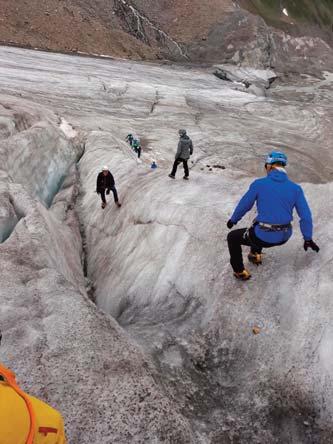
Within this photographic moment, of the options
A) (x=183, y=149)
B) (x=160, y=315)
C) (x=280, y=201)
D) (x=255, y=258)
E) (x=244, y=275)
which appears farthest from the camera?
(x=183, y=149)

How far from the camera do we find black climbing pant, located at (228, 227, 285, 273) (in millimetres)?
6746

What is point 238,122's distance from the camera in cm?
4425

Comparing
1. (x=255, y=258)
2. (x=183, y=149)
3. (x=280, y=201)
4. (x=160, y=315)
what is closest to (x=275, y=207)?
(x=280, y=201)

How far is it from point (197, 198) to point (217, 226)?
7.15 feet

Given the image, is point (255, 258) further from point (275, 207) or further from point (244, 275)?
point (275, 207)

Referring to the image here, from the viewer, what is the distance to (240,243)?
695 centimetres

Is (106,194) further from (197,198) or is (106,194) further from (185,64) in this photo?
(185,64)

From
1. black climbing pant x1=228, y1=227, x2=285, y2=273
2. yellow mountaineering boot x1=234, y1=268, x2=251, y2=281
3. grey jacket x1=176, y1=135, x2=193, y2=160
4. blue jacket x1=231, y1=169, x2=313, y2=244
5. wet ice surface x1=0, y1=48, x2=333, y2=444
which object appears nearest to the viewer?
wet ice surface x1=0, y1=48, x2=333, y2=444

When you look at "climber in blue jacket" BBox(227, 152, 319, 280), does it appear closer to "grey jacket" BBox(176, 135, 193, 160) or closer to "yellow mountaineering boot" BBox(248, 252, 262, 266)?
"yellow mountaineering boot" BBox(248, 252, 262, 266)

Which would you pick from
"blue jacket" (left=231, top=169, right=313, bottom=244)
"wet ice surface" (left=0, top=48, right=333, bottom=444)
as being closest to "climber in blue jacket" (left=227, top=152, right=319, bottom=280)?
"blue jacket" (left=231, top=169, right=313, bottom=244)

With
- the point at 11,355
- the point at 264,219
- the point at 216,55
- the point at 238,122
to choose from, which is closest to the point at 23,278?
the point at 11,355

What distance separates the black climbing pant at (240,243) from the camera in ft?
22.1

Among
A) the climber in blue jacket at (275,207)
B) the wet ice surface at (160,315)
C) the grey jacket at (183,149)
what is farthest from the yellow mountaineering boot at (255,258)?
the grey jacket at (183,149)

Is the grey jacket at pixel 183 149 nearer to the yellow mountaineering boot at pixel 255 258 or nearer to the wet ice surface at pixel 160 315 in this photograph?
the wet ice surface at pixel 160 315
